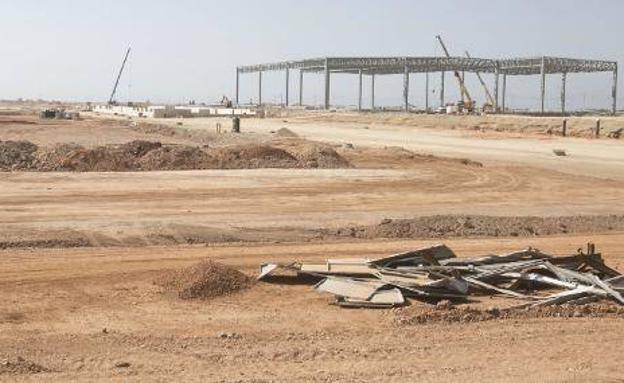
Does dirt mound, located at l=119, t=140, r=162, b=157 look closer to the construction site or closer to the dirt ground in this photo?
the construction site

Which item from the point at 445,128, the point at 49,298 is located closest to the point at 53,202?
the point at 49,298

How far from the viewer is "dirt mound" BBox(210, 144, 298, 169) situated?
30.5 meters

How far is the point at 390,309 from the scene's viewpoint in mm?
9859

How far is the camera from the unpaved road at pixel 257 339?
24.0 feet

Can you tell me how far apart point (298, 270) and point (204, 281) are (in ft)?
4.92

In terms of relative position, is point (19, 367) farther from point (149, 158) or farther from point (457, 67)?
point (457, 67)

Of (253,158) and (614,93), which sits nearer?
(253,158)

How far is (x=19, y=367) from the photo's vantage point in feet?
23.7

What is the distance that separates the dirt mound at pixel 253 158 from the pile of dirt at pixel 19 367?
22.8 m

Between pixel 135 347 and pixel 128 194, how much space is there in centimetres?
1433

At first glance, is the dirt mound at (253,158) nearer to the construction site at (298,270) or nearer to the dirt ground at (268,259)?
the construction site at (298,270)

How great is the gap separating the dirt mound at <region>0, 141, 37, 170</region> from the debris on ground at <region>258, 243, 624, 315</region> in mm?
19645

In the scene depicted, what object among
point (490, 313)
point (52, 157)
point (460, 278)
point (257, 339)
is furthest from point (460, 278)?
point (52, 157)

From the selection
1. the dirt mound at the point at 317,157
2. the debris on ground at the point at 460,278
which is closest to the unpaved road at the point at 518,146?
the dirt mound at the point at 317,157
